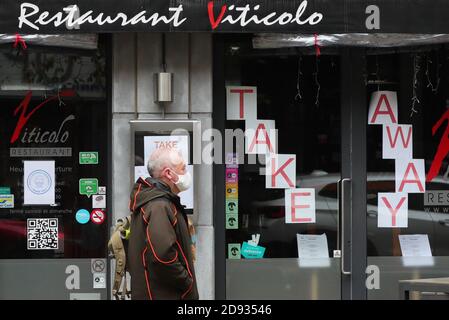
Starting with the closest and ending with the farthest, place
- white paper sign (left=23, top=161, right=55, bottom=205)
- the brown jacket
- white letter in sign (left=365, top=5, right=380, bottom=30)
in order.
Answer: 1. the brown jacket
2. white letter in sign (left=365, top=5, right=380, bottom=30)
3. white paper sign (left=23, top=161, right=55, bottom=205)

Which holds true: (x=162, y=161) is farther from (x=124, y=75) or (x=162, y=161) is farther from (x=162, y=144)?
(x=124, y=75)

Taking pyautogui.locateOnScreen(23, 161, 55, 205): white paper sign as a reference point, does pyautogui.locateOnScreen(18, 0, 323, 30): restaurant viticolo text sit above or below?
above

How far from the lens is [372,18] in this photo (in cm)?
755

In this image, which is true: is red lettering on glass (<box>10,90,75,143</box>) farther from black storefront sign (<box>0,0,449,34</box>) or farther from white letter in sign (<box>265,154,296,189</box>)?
white letter in sign (<box>265,154,296,189</box>)

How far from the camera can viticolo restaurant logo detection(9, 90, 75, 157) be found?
26.6 feet

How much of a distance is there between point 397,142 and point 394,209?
67 centimetres

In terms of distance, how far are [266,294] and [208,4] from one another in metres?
2.83

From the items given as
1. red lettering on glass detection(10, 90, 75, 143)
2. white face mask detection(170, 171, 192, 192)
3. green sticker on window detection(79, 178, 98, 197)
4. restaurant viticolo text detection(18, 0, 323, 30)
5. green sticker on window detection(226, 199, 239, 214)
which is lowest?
green sticker on window detection(226, 199, 239, 214)

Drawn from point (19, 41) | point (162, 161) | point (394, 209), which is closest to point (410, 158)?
point (394, 209)

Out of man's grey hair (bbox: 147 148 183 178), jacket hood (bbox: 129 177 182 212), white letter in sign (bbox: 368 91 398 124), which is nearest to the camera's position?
jacket hood (bbox: 129 177 182 212)

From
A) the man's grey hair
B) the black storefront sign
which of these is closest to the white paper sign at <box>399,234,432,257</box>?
the black storefront sign

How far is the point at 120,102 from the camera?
26.2ft

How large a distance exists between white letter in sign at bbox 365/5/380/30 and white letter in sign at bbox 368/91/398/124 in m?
0.95

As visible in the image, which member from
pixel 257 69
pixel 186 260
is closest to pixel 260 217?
pixel 257 69
